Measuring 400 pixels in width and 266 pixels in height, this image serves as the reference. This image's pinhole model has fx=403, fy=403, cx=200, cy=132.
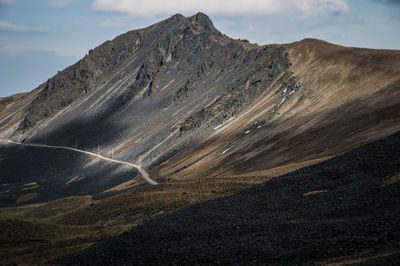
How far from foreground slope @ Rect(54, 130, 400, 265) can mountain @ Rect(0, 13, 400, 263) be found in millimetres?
812

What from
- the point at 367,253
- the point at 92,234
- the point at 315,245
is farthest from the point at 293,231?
the point at 92,234

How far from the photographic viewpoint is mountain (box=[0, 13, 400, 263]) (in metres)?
48.6

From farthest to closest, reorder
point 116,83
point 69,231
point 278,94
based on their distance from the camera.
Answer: point 116,83 → point 278,94 → point 69,231

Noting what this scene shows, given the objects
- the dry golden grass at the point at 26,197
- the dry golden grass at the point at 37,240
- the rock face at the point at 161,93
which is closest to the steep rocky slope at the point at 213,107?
the rock face at the point at 161,93

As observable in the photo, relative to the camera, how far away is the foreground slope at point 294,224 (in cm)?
2177

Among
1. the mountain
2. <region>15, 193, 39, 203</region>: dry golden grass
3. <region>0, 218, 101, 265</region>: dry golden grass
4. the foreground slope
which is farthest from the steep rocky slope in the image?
<region>0, 218, 101, 265</region>: dry golden grass

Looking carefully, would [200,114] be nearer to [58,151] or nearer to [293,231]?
[58,151]

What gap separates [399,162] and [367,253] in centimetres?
1731

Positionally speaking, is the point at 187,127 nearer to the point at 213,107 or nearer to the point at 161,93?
the point at 213,107

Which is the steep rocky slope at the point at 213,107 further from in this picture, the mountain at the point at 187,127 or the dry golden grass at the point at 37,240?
the dry golden grass at the point at 37,240

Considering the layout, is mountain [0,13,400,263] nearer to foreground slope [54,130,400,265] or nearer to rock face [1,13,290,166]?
rock face [1,13,290,166]

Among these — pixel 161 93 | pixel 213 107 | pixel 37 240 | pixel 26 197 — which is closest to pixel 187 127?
pixel 213 107

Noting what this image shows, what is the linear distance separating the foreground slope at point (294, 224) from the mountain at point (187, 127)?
81cm

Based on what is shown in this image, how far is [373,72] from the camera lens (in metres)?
75.4
